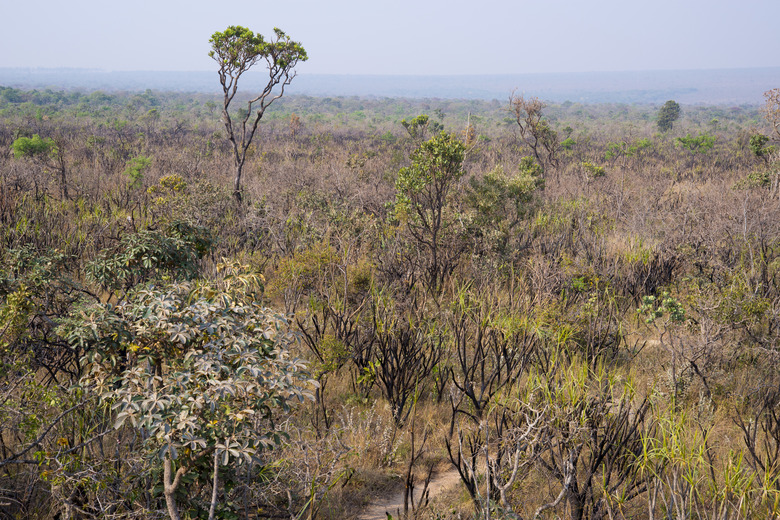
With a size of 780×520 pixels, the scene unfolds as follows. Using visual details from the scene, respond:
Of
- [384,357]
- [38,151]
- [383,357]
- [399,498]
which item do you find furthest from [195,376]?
[38,151]

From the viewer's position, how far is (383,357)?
4793 millimetres

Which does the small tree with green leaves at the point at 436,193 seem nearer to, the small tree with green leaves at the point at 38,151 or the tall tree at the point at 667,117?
the small tree with green leaves at the point at 38,151

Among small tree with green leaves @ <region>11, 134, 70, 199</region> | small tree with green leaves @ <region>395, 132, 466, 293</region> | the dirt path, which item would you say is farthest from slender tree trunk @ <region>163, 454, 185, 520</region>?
small tree with green leaves @ <region>11, 134, 70, 199</region>

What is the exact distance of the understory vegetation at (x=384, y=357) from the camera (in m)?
2.69

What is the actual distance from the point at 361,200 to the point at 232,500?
27.0 feet

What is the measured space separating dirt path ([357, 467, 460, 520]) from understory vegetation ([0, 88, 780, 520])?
0.06 meters

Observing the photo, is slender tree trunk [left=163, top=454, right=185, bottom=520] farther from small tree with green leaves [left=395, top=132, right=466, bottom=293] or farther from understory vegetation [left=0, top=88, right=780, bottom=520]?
small tree with green leaves [left=395, top=132, right=466, bottom=293]

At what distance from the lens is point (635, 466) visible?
3.50 metres

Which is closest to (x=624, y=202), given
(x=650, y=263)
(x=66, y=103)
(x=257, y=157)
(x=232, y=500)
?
(x=650, y=263)

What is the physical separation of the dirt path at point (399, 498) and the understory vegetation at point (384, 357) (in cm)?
6

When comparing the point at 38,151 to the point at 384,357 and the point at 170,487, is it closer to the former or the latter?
the point at 384,357

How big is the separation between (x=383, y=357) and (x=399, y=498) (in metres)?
1.38

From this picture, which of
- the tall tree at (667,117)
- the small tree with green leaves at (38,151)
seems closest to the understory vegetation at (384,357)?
the small tree with green leaves at (38,151)

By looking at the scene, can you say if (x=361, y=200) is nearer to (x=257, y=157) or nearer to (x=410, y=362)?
(x=410, y=362)
